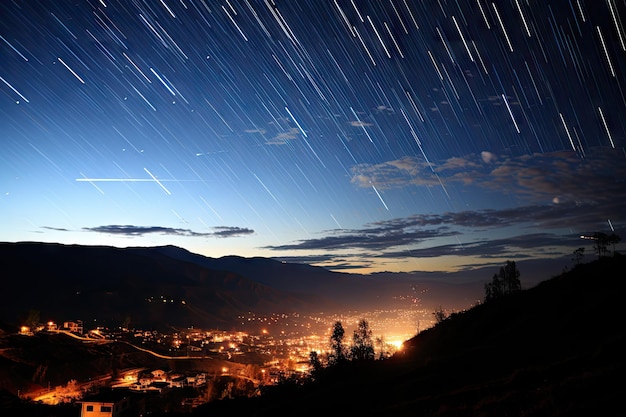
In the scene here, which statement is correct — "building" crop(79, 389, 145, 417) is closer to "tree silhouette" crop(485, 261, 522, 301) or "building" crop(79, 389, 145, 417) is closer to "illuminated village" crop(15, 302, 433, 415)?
"illuminated village" crop(15, 302, 433, 415)

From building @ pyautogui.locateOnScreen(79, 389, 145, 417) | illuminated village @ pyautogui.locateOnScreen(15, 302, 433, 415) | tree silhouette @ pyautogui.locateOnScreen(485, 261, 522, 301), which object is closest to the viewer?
building @ pyautogui.locateOnScreen(79, 389, 145, 417)

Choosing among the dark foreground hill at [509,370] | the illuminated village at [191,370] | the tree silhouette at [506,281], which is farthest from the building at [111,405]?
the tree silhouette at [506,281]

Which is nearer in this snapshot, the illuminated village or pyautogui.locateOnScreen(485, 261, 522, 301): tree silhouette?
the illuminated village

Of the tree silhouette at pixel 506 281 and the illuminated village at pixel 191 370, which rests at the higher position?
the tree silhouette at pixel 506 281

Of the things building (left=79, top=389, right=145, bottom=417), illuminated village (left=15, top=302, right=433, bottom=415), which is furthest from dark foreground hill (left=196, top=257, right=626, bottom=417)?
illuminated village (left=15, top=302, right=433, bottom=415)

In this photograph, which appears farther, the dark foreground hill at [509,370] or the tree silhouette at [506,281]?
the tree silhouette at [506,281]

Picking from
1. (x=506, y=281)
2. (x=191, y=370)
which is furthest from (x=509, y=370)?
(x=191, y=370)

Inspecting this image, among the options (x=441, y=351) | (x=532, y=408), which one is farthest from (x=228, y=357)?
(x=532, y=408)

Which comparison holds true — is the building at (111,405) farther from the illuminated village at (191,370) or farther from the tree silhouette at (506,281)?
the tree silhouette at (506,281)

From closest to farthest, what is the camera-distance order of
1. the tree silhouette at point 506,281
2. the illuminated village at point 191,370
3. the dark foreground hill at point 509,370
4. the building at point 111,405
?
the dark foreground hill at point 509,370 < the building at point 111,405 < the illuminated village at point 191,370 < the tree silhouette at point 506,281
